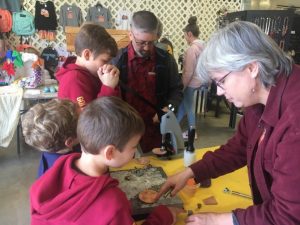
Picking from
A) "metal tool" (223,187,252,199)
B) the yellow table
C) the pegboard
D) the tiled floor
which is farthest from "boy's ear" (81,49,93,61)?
the pegboard

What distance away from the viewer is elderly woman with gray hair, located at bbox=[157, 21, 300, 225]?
729mm

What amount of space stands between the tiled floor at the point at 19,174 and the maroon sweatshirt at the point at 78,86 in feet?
4.18

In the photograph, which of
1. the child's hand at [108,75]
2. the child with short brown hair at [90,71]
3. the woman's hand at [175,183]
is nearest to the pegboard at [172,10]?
the child with short brown hair at [90,71]

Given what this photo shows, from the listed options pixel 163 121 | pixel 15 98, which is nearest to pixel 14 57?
pixel 15 98

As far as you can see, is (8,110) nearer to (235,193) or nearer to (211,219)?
(235,193)

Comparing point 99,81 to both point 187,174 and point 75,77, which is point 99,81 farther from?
point 187,174

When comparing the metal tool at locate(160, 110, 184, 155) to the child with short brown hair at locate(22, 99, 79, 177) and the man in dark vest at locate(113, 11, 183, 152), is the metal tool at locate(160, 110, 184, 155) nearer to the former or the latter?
the man in dark vest at locate(113, 11, 183, 152)

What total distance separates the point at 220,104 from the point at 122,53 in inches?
144

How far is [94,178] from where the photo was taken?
778 millimetres

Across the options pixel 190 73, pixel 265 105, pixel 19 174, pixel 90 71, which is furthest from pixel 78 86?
pixel 190 73

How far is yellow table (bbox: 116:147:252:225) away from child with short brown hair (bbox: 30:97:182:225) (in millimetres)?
223

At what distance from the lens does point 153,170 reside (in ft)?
4.09

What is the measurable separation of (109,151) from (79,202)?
16 cm

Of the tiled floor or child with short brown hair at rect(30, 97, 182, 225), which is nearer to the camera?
child with short brown hair at rect(30, 97, 182, 225)
